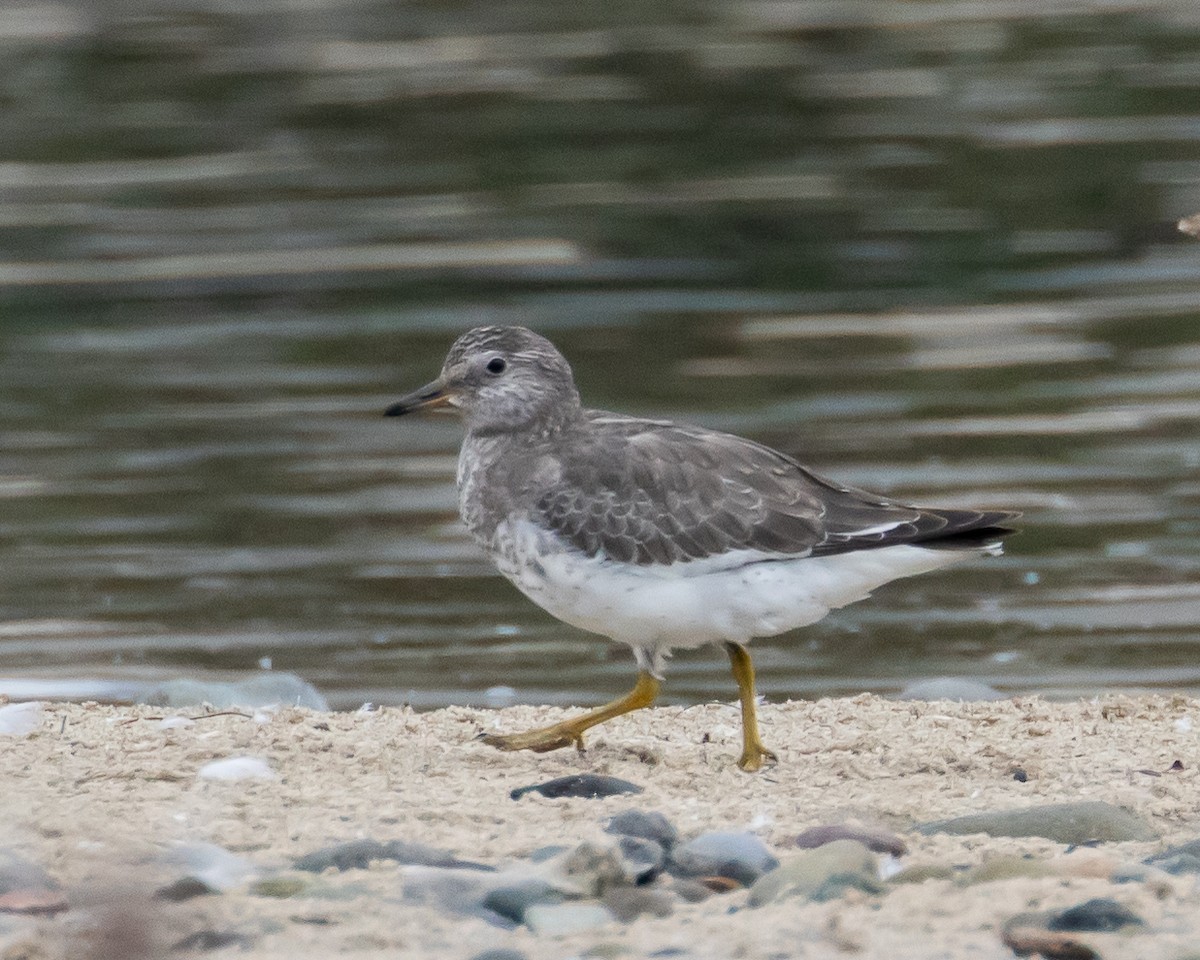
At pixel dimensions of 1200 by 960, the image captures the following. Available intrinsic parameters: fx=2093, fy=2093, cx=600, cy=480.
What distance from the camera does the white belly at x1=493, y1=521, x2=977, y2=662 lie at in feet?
21.5

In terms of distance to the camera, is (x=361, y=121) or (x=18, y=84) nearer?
(x=361, y=121)

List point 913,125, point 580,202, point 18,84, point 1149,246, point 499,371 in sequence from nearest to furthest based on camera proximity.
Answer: point 499,371 < point 1149,246 < point 580,202 < point 913,125 < point 18,84

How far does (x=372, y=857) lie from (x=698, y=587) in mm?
1646

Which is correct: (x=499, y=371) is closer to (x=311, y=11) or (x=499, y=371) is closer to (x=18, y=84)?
(x=18, y=84)

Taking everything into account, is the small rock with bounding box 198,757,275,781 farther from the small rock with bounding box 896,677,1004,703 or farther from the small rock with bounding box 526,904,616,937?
the small rock with bounding box 896,677,1004,703

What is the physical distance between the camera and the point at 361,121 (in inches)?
750

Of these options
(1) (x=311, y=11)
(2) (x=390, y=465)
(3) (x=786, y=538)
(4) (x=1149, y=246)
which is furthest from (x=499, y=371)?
(1) (x=311, y=11)

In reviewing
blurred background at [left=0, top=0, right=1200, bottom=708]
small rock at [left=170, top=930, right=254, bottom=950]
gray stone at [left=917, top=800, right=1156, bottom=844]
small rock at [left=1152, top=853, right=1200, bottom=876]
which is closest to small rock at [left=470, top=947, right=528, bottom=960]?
small rock at [left=170, top=930, right=254, bottom=950]

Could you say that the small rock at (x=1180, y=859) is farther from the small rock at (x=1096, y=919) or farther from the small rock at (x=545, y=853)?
the small rock at (x=545, y=853)

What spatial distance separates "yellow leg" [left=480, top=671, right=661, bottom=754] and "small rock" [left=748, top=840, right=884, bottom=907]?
69.5 inches

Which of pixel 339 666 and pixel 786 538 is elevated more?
pixel 786 538

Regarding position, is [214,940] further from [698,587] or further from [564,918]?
[698,587]

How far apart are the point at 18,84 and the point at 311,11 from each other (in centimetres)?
405

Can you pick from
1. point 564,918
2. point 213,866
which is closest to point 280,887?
point 213,866
